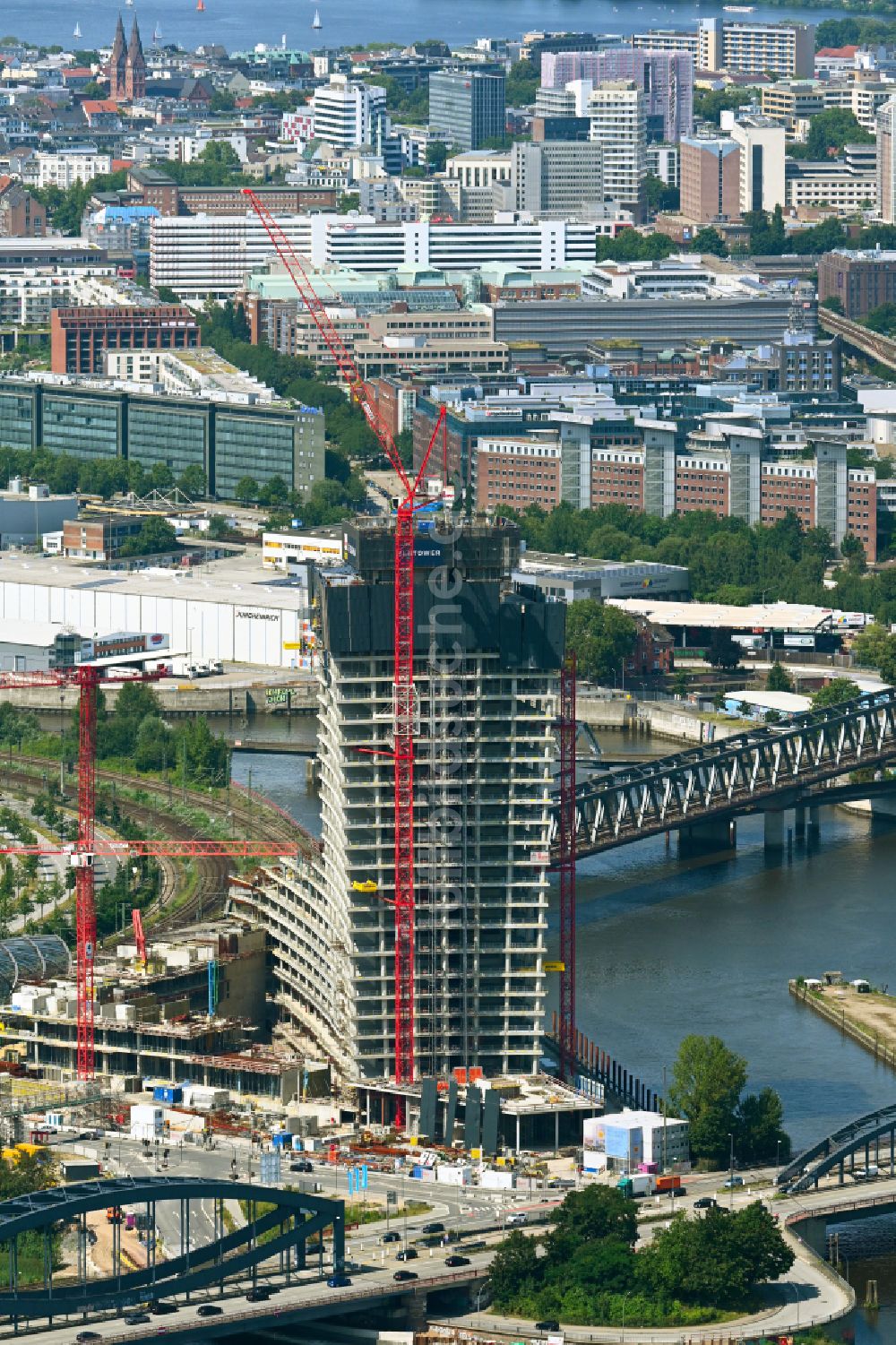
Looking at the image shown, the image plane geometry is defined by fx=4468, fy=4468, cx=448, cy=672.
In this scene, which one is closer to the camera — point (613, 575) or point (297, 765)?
point (297, 765)

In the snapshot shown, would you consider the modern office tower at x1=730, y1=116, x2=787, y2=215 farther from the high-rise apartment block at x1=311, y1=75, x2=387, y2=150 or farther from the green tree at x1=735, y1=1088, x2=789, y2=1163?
the green tree at x1=735, y1=1088, x2=789, y2=1163

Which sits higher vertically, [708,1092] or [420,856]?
[420,856]

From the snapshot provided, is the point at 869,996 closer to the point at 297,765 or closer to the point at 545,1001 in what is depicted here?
the point at 545,1001

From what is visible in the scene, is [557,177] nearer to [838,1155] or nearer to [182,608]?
[182,608]

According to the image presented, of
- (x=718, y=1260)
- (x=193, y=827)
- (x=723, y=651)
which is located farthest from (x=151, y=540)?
(x=718, y=1260)

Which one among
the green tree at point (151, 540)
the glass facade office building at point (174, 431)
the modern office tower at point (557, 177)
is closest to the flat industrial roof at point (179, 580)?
the green tree at point (151, 540)

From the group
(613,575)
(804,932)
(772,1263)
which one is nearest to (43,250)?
(613,575)

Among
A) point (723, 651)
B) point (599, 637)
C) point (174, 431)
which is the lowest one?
point (723, 651)
